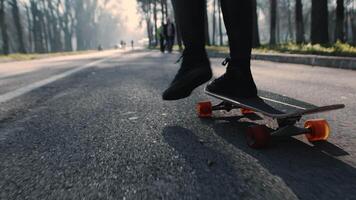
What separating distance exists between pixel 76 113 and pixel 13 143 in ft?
2.58

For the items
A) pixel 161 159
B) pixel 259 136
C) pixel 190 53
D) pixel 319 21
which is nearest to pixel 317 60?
pixel 319 21

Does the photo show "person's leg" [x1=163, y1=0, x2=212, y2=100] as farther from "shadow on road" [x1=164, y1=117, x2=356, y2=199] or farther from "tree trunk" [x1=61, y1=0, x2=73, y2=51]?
"tree trunk" [x1=61, y1=0, x2=73, y2=51]

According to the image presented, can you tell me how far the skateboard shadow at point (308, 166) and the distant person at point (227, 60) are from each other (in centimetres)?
34

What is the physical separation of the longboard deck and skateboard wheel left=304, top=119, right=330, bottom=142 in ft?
0.24

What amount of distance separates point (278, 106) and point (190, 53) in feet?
2.35

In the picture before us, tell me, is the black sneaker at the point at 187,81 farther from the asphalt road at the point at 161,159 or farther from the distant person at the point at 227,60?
the asphalt road at the point at 161,159

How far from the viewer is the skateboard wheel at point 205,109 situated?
7.07 feet

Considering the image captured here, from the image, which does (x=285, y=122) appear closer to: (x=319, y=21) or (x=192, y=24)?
(x=192, y=24)

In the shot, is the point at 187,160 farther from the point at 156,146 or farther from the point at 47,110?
the point at 47,110

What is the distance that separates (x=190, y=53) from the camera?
2217 millimetres

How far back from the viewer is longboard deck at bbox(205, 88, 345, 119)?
144cm

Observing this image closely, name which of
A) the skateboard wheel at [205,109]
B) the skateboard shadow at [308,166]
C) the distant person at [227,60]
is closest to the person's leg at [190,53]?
the distant person at [227,60]

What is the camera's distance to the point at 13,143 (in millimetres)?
1710

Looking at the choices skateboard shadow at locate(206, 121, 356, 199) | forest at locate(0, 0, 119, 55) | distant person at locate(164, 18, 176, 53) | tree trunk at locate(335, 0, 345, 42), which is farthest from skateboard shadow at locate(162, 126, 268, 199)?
forest at locate(0, 0, 119, 55)
